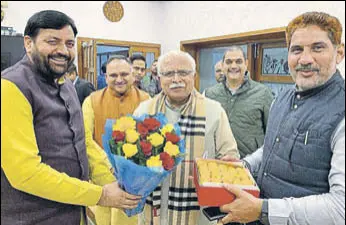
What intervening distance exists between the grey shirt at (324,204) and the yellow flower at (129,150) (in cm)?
34

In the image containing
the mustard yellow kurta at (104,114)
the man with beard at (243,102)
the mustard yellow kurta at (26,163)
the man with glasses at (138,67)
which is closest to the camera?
the mustard yellow kurta at (26,163)

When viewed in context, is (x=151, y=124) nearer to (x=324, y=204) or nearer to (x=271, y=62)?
(x=324, y=204)

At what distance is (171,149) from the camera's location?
26.7 inches

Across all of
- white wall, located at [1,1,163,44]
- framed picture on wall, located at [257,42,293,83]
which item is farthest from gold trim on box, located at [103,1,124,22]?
framed picture on wall, located at [257,42,293,83]

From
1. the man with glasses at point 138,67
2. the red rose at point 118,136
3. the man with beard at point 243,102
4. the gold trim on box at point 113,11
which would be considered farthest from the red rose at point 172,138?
the man with glasses at point 138,67

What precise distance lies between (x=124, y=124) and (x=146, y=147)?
78 mm

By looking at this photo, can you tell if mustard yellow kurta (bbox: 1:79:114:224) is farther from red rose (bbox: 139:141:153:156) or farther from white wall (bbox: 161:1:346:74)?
white wall (bbox: 161:1:346:74)

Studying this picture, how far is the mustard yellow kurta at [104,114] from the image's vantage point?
0.92 meters

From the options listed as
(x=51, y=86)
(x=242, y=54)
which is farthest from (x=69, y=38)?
(x=242, y=54)

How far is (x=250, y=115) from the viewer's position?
1640 millimetres

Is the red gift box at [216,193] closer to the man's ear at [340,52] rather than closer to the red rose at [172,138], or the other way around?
the red rose at [172,138]

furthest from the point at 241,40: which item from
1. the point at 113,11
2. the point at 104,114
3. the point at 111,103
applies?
the point at 104,114

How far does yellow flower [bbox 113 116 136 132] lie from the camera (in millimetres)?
675

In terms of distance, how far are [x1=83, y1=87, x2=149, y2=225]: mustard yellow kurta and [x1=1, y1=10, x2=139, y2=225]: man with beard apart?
0.15 m
